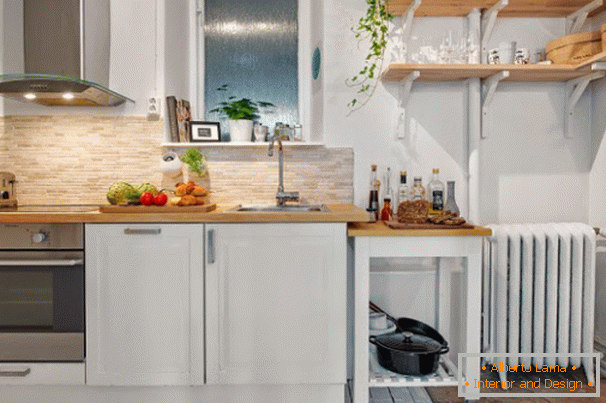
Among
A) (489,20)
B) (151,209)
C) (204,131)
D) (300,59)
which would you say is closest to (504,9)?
(489,20)

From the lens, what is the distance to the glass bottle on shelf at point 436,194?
8.32 ft

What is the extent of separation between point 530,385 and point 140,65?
8.70 feet

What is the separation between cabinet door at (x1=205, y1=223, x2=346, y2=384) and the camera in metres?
2.08

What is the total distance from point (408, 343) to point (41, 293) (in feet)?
5.53

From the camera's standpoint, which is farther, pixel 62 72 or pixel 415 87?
pixel 415 87

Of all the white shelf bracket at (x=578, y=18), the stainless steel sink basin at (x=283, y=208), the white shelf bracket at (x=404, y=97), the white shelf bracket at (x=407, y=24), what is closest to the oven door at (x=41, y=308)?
the stainless steel sink basin at (x=283, y=208)

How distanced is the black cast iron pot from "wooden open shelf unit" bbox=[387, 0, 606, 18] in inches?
65.9

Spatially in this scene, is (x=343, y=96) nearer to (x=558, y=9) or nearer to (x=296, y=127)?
(x=296, y=127)

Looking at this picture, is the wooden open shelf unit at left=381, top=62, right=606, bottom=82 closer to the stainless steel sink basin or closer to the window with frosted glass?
the window with frosted glass

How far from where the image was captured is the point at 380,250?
6.77ft

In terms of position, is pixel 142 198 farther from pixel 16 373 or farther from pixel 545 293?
pixel 545 293

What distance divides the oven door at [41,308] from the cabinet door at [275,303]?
23.0 inches

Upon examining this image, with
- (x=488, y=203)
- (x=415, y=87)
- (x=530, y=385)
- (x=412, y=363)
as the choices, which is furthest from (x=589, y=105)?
(x=412, y=363)

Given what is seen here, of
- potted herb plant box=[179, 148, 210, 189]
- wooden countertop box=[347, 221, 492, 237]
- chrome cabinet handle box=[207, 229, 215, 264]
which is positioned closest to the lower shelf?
wooden countertop box=[347, 221, 492, 237]
